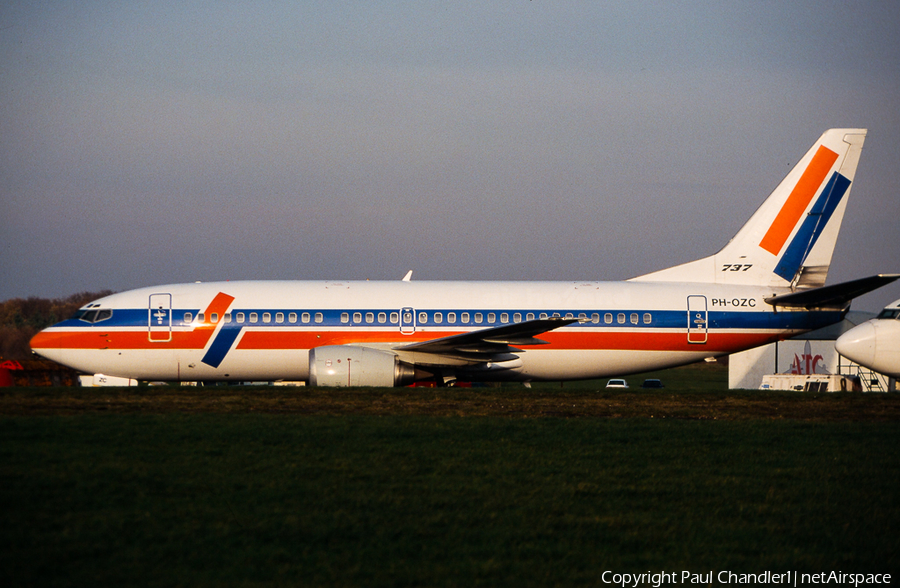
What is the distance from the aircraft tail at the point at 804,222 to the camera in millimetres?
24156

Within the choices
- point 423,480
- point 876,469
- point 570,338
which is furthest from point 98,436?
point 570,338

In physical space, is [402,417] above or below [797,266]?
below

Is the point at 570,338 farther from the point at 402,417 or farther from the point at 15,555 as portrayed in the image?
the point at 15,555

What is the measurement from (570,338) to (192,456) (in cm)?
1440

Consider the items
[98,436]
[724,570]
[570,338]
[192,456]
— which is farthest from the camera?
[570,338]

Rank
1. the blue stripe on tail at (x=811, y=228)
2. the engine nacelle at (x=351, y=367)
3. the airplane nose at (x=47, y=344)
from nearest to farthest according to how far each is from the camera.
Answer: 1. the engine nacelle at (x=351, y=367)
2. the airplane nose at (x=47, y=344)
3. the blue stripe on tail at (x=811, y=228)

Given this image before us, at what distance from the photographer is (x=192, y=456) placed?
33.2 ft

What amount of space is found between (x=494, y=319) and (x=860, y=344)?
9.44m

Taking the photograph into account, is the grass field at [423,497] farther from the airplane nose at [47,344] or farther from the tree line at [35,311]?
the tree line at [35,311]

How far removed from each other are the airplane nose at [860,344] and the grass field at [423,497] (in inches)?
261

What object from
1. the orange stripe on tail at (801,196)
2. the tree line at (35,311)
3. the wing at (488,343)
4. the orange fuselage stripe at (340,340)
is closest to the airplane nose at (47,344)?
the orange fuselage stripe at (340,340)

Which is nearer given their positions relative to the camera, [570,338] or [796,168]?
[570,338]

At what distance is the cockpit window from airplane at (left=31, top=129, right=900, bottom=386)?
37mm

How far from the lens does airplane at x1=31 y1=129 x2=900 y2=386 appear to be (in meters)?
21.7
